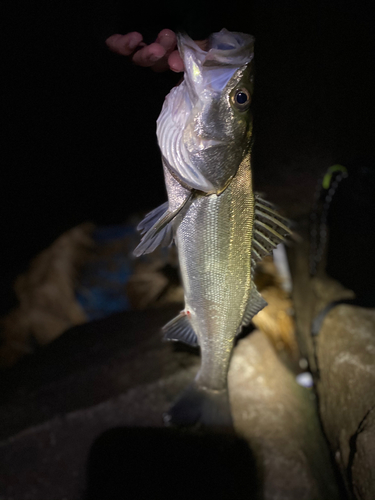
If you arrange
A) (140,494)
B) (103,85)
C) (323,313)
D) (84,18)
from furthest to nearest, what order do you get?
1. (103,85)
2. (323,313)
3. (140,494)
4. (84,18)

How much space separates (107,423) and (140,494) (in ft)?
1.65

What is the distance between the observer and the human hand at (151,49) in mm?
1112

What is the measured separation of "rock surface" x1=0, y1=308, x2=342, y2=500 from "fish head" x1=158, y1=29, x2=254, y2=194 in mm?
1837

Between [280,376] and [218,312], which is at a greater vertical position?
[218,312]

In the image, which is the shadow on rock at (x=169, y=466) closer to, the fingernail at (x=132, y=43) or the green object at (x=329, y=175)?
the fingernail at (x=132, y=43)

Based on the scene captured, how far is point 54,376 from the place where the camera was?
104 inches

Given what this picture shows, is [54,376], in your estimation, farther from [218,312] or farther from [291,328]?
[291,328]

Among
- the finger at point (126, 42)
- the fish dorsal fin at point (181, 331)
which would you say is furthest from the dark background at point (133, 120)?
the fish dorsal fin at point (181, 331)

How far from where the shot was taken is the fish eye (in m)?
Answer: 1.23

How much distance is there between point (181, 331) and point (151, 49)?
138 cm

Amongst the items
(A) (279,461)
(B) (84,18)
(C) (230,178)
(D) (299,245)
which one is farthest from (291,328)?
(B) (84,18)

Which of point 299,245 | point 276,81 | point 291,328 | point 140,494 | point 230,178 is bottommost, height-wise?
point 291,328

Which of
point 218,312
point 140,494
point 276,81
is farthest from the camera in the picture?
point 276,81

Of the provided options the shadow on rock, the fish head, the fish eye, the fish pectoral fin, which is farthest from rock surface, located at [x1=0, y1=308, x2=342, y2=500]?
the fish eye
